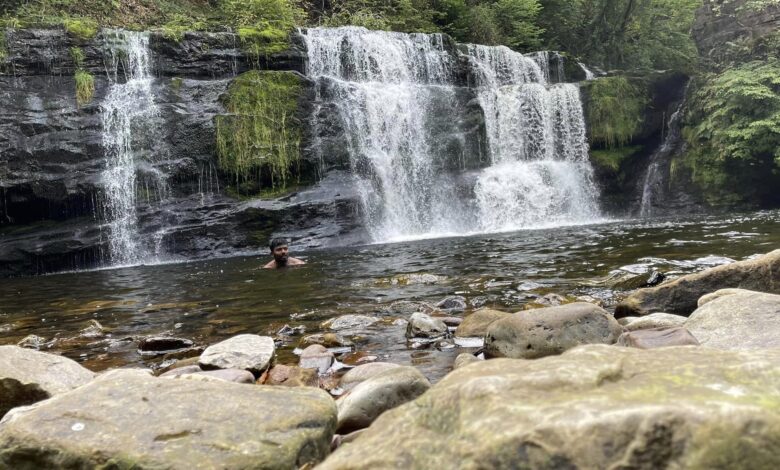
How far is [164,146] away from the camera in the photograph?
17016mm

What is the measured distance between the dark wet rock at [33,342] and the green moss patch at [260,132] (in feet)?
36.9

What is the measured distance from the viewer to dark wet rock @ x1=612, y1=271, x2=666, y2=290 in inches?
285

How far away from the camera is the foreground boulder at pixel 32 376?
12.0 ft

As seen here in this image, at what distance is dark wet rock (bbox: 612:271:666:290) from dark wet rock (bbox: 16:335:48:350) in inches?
279

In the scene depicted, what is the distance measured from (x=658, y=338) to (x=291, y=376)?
2.64 m

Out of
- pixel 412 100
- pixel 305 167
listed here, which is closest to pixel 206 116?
pixel 305 167

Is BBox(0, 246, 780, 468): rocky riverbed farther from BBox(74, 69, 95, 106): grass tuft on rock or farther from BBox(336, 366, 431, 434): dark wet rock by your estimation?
BBox(74, 69, 95, 106): grass tuft on rock

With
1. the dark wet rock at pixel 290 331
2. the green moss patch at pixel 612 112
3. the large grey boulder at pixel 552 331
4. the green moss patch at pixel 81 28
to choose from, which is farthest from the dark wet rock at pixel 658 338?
the green moss patch at pixel 612 112

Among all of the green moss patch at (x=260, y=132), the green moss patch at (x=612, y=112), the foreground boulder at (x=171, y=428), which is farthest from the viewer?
the green moss patch at (x=612, y=112)

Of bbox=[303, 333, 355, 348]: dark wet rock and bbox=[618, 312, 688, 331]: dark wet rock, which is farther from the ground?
bbox=[618, 312, 688, 331]: dark wet rock

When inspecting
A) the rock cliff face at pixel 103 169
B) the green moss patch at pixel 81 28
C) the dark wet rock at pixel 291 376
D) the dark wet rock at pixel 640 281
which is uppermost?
the green moss patch at pixel 81 28

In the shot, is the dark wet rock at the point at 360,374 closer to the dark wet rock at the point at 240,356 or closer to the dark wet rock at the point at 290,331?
the dark wet rock at the point at 240,356

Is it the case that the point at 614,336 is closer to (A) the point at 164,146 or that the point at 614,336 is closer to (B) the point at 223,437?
(B) the point at 223,437

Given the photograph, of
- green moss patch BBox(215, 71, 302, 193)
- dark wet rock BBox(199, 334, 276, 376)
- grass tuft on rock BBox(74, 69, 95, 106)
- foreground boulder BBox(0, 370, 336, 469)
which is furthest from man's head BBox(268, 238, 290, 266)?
grass tuft on rock BBox(74, 69, 95, 106)
